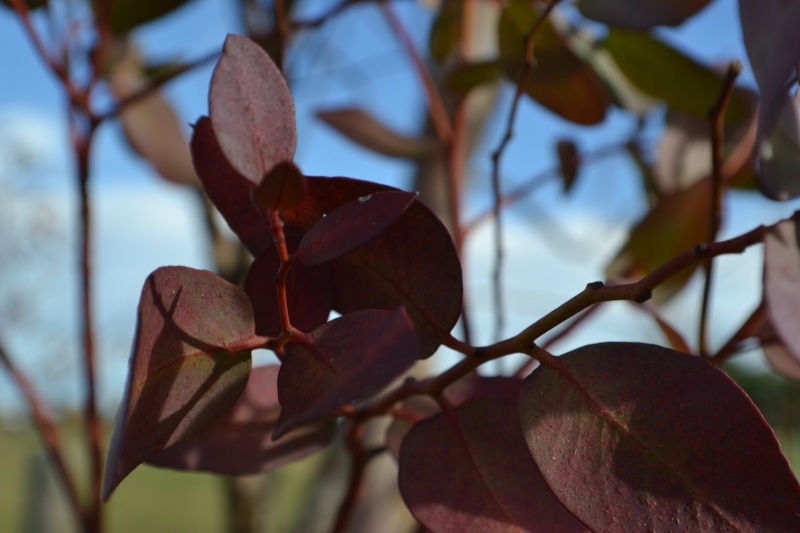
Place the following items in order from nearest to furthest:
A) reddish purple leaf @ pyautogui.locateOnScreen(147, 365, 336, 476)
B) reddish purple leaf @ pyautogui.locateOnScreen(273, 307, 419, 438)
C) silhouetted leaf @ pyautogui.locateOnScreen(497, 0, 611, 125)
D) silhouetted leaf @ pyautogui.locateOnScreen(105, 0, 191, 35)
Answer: reddish purple leaf @ pyautogui.locateOnScreen(273, 307, 419, 438) < reddish purple leaf @ pyautogui.locateOnScreen(147, 365, 336, 476) < silhouetted leaf @ pyautogui.locateOnScreen(497, 0, 611, 125) < silhouetted leaf @ pyautogui.locateOnScreen(105, 0, 191, 35)

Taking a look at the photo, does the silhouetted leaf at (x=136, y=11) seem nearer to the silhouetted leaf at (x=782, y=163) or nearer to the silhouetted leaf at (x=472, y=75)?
the silhouetted leaf at (x=472, y=75)

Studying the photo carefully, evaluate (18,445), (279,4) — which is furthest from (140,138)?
(18,445)

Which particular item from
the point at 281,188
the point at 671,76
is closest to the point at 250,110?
the point at 281,188

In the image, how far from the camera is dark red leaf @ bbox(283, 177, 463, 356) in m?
0.22

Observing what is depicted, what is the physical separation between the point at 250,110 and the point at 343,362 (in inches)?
2.9

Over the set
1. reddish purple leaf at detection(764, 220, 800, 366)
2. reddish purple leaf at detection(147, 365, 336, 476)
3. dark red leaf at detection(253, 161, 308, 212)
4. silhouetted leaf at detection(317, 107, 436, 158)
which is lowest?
reddish purple leaf at detection(147, 365, 336, 476)

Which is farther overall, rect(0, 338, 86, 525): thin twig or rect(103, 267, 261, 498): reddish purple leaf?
rect(0, 338, 86, 525): thin twig

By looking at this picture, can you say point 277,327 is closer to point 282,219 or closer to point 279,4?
point 282,219

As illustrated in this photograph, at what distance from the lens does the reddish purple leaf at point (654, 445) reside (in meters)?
0.19

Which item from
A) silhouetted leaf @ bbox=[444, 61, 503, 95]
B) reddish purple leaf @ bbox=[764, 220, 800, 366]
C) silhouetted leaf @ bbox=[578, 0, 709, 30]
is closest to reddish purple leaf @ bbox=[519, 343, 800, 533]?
reddish purple leaf @ bbox=[764, 220, 800, 366]

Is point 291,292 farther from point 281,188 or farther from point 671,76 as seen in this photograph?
point 671,76

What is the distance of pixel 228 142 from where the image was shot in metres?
0.20

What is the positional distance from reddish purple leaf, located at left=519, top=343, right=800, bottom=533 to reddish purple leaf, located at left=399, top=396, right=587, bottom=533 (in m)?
0.03

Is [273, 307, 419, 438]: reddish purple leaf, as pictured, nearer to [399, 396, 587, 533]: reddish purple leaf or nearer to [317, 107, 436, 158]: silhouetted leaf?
[399, 396, 587, 533]: reddish purple leaf
